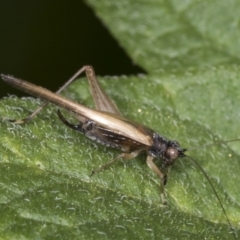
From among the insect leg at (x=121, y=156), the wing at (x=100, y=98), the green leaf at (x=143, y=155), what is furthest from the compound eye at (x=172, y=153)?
the wing at (x=100, y=98)

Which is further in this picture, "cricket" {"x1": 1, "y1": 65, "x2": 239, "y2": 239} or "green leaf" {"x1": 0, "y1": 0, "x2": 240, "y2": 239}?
"cricket" {"x1": 1, "y1": 65, "x2": 239, "y2": 239}

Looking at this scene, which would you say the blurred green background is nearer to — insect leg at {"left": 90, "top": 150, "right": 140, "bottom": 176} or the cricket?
the cricket

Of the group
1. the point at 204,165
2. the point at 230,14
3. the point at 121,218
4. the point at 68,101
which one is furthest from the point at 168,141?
the point at 230,14

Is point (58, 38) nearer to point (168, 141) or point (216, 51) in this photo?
point (216, 51)

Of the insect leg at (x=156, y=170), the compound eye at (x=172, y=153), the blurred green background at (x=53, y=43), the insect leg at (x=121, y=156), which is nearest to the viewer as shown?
→ the insect leg at (x=121, y=156)

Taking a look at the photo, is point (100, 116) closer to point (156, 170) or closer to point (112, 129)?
point (112, 129)

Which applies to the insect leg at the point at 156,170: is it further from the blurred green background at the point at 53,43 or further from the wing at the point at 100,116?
the blurred green background at the point at 53,43

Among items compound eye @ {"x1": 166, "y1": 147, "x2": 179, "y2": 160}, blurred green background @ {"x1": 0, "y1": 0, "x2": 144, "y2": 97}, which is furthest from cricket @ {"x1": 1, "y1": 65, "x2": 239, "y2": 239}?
Answer: blurred green background @ {"x1": 0, "y1": 0, "x2": 144, "y2": 97}
